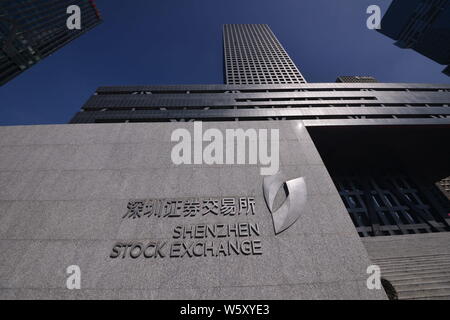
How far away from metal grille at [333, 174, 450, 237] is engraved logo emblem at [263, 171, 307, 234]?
1051 inches

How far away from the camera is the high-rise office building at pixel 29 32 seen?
5441cm

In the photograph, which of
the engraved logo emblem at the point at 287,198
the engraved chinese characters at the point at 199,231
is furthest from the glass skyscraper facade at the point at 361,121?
the engraved chinese characters at the point at 199,231

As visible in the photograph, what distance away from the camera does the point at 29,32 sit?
63031 mm

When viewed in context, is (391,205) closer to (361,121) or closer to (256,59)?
(361,121)

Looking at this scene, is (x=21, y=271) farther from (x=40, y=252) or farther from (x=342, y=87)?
(x=342, y=87)

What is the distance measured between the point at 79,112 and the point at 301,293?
43.1m

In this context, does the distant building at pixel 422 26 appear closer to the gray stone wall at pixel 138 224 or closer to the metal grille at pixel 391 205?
the metal grille at pixel 391 205

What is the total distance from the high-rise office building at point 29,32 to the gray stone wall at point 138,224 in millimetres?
74748

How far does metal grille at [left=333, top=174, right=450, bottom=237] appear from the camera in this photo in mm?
27281

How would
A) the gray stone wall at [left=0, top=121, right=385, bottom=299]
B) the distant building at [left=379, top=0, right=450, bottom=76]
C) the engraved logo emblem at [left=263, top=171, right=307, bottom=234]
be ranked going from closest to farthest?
the gray stone wall at [left=0, top=121, right=385, bottom=299] → the engraved logo emblem at [left=263, top=171, right=307, bottom=234] → the distant building at [left=379, top=0, right=450, bottom=76]

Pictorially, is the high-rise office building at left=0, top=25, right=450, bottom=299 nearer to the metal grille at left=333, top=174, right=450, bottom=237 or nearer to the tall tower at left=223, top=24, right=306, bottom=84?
the metal grille at left=333, top=174, right=450, bottom=237

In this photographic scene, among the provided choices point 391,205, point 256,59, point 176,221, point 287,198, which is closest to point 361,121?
point 391,205

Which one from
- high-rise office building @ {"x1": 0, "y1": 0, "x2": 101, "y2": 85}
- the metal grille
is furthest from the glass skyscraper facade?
high-rise office building @ {"x1": 0, "y1": 0, "x2": 101, "y2": 85}
